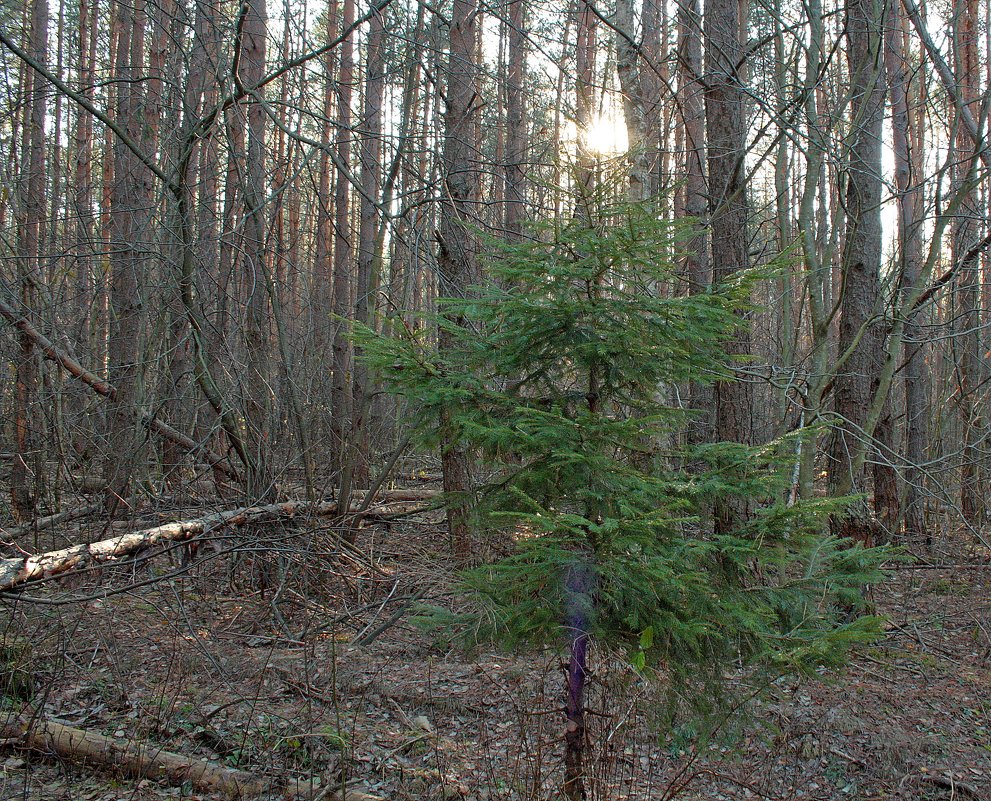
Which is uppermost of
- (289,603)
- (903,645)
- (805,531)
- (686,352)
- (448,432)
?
(686,352)

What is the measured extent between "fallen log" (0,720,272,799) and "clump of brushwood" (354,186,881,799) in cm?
142

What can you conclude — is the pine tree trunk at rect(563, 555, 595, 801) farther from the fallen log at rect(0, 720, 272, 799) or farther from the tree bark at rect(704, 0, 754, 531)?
the tree bark at rect(704, 0, 754, 531)

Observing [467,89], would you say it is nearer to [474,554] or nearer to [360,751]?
[474,554]

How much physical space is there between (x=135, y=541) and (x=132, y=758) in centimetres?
226

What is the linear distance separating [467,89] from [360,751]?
6315mm

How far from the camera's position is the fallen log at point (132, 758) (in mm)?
3518

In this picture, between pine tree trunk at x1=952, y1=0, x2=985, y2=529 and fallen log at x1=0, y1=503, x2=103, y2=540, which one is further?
pine tree trunk at x1=952, y1=0, x2=985, y2=529

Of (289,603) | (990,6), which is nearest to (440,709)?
(289,603)

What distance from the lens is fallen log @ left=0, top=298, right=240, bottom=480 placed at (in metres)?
6.27

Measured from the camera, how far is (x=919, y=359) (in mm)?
10477

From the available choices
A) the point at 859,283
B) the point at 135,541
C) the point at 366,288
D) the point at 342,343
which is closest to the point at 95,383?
the point at 135,541

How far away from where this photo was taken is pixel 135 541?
5551 millimetres

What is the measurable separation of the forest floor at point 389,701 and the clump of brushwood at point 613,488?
0.31 m

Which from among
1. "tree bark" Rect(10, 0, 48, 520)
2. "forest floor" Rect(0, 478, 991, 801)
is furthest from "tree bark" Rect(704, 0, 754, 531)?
"tree bark" Rect(10, 0, 48, 520)
